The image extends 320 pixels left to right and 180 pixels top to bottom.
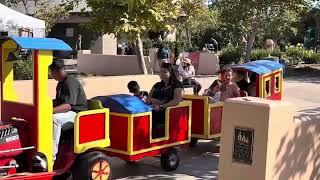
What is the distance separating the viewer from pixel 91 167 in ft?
20.8

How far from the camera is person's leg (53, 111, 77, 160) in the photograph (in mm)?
6105

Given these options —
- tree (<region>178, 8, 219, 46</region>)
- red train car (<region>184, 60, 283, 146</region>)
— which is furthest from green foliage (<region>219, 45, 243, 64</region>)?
red train car (<region>184, 60, 283, 146</region>)

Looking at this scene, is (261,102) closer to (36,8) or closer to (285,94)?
(285,94)

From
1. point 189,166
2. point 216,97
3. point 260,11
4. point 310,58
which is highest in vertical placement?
point 260,11

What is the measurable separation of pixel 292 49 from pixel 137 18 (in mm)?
15134

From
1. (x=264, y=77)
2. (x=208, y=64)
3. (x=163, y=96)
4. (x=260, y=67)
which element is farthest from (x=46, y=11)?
(x=163, y=96)

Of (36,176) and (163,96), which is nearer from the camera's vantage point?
(36,176)

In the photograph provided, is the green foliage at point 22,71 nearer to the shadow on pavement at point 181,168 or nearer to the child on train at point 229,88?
the shadow on pavement at point 181,168

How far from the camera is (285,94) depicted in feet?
55.1

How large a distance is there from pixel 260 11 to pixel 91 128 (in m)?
17.4

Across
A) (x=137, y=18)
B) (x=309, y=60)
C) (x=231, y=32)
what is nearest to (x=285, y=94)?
(x=137, y=18)

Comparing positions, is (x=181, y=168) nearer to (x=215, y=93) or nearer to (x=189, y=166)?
(x=189, y=166)

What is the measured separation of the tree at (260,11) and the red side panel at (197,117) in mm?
13564

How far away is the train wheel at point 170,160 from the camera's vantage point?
25.1 ft
